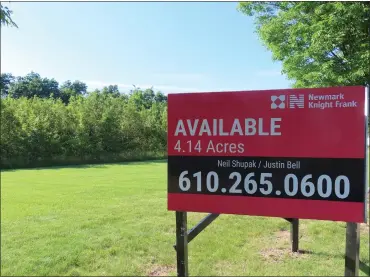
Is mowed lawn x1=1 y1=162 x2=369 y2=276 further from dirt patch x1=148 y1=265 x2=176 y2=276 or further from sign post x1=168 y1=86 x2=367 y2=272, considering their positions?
sign post x1=168 y1=86 x2=367 y2=272

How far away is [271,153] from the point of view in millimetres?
2867

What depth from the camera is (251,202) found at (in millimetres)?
2930

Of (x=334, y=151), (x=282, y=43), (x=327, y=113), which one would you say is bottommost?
(x=334, y=151)

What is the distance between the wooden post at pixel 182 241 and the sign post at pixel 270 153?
1.0 inches

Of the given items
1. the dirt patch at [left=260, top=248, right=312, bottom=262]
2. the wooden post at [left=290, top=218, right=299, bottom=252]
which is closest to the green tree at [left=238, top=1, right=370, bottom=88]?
the wooden post at [left=290, top=218, right=299, bottom=252]

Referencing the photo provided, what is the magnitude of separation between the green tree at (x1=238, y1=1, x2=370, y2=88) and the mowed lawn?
2324mm

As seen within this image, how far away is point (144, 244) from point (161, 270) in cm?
76

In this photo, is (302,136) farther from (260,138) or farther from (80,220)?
(80,220)

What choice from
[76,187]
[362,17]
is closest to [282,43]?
[362,17]

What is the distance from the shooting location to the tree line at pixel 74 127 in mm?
14566

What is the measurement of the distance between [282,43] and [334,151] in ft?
14.6

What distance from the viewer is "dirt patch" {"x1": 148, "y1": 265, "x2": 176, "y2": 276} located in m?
3.65

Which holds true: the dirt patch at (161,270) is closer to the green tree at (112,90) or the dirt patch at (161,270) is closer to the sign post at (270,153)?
the sign post at (270,153)

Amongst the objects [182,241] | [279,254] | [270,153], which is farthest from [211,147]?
[279,254]
